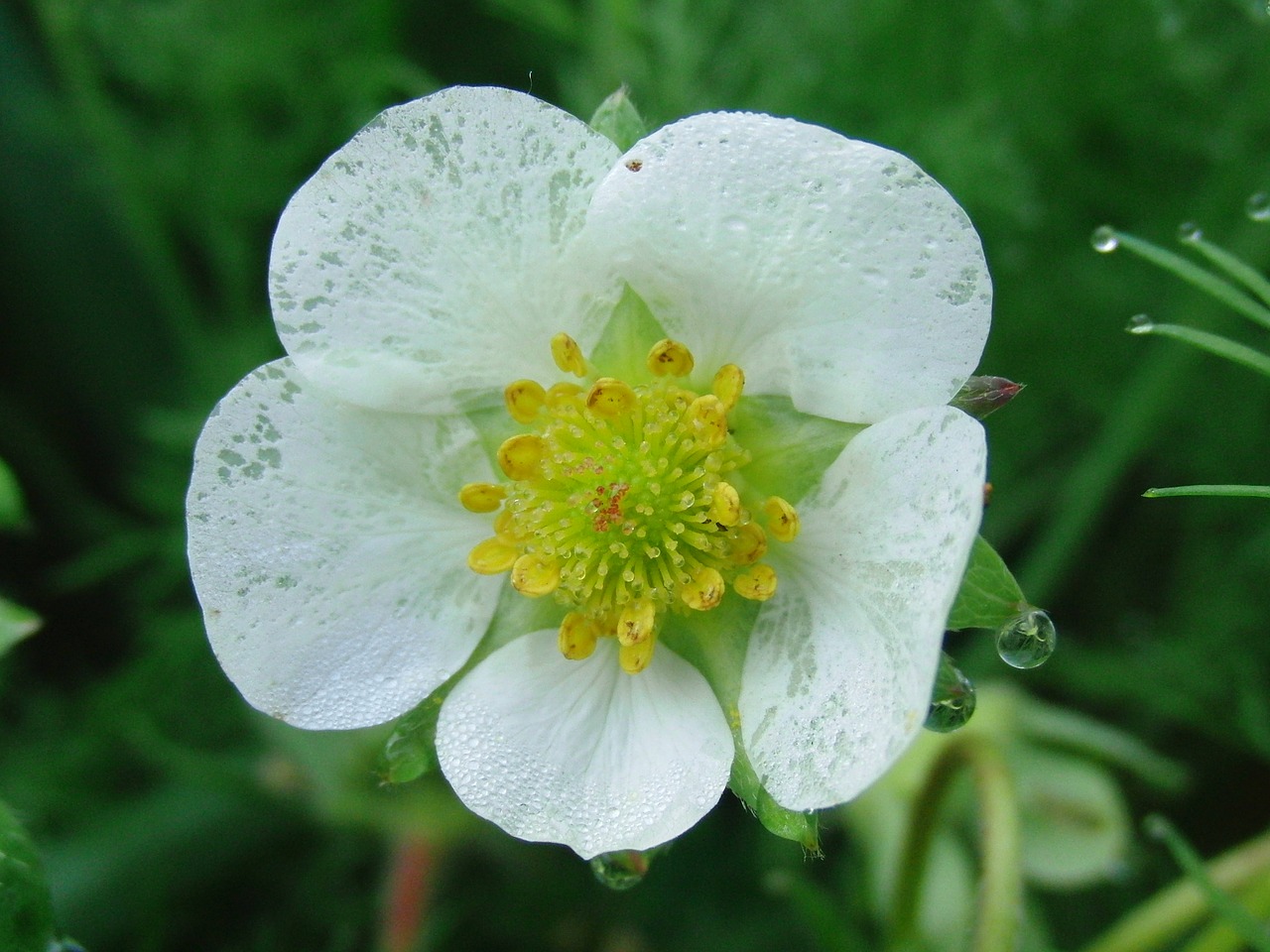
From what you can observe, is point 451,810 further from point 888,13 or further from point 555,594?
point 888,13

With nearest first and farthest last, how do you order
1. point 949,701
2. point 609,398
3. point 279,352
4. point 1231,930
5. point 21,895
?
point 949,701
point 21,895
point 609,398
point 1231,930
point 279,352

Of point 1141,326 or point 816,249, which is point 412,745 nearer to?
point 816,249

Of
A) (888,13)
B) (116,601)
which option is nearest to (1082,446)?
(888,13)

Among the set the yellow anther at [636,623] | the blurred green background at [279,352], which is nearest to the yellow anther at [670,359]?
the yellow anther at [636,623]

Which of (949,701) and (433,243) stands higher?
(433,243)

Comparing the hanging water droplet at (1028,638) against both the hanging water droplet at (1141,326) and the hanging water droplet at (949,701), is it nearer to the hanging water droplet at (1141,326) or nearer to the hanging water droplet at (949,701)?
the hanging water droplet at (949,701)

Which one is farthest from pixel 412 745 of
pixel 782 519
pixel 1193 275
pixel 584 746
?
pixel 1193 275

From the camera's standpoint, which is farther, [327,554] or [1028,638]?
[327,554]
